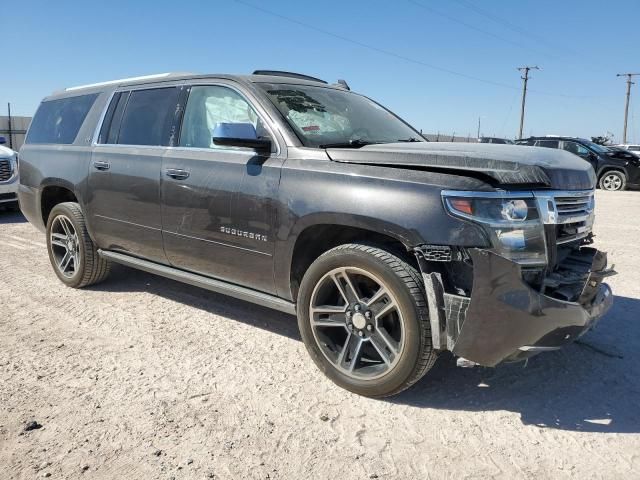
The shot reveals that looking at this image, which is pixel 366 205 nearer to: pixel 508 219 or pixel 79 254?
pixel 508 219

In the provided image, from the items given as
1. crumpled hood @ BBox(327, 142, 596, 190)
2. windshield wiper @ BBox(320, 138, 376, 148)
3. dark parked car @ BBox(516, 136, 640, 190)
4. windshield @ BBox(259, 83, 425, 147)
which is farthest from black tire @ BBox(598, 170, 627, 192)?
windshield wiper @ BBox(320, 138, 376, 148)

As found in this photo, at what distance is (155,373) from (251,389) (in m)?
0.66

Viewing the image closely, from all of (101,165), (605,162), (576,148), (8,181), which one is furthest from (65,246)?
(605,162)

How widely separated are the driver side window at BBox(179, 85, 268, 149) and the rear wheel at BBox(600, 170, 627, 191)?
1601cm

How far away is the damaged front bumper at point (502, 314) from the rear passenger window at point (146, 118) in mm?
2571

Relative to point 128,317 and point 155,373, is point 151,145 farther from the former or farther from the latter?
point 155,373

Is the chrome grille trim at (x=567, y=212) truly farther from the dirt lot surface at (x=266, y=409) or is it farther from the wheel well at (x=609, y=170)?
the wheel well at (x=609, y=170)

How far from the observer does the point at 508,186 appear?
2.66 metres

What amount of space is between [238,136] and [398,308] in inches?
57.5

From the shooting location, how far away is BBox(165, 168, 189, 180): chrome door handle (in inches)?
153

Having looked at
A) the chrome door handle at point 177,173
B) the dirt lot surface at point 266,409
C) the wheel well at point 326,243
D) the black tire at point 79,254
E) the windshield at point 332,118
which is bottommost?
the dirt lot surface at point 266,409

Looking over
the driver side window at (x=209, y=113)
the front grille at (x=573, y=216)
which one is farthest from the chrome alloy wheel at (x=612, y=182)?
the driver side window at (x=209, y=113)

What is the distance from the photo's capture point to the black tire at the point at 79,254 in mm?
4953

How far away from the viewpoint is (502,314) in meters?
2.59
